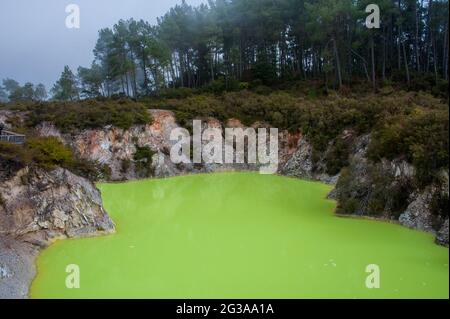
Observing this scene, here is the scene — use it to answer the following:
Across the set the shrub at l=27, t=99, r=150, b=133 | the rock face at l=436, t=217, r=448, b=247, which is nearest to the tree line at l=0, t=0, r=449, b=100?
the shrub at l=27, t=99, r=150, b=133

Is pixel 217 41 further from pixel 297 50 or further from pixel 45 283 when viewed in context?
pixel 45 283

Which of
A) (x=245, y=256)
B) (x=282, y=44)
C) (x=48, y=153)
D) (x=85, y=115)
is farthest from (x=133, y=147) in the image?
(x=282, y=44)

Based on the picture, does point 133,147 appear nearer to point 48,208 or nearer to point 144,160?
point 144,160

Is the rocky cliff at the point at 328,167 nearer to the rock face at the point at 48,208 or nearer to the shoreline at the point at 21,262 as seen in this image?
the shoreline at the point at 21,262

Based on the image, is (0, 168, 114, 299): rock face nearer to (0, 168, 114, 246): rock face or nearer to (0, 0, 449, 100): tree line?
(0, 168, 114, 246): rock face
